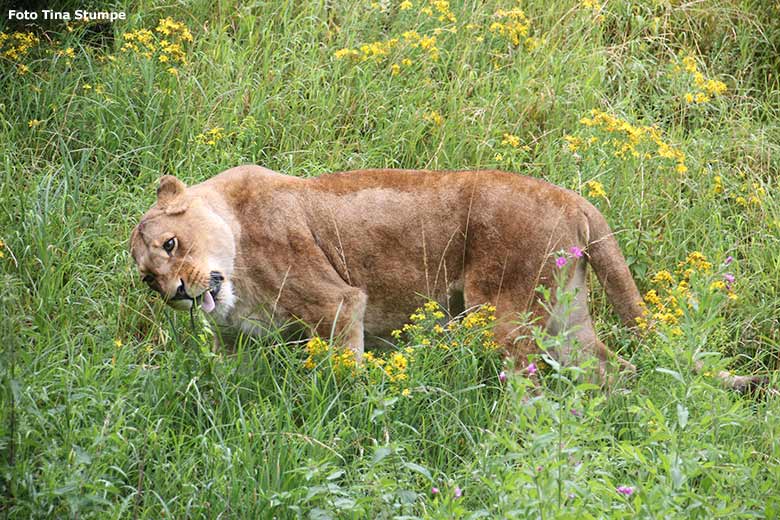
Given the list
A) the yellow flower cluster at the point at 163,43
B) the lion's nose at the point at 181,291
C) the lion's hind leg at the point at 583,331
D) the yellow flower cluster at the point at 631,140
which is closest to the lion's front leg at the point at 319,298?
the lion's nose at the point at 181,291

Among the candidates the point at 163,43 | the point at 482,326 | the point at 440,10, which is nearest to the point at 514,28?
the point at 440,10

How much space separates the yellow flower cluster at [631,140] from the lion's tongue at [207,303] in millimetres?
2567

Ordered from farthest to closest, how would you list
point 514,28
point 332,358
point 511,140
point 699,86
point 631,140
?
point 514,28, point 699,86, point 511,140, point 631,140, point 332,358

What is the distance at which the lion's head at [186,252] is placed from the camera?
5738 mm

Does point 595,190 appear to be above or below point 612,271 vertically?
above

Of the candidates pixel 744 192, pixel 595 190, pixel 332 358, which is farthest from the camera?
pixel 744 192

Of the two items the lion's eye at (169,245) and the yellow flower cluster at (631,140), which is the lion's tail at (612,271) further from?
the lion's eye at (169,245)

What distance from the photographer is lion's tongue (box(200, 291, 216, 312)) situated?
5.75 meters

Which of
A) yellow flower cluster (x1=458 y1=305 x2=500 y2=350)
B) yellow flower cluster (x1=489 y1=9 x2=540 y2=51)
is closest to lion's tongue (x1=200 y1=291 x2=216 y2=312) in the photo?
yellow flower cluster (x1=458 y1=305 x2=500 y2=350)

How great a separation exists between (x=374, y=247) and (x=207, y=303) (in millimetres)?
943

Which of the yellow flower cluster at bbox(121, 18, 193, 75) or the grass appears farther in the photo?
the yellow flower cluster at bbox(121, 18, 193, 75)

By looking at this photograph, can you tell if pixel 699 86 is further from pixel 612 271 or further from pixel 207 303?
pixel 207 303

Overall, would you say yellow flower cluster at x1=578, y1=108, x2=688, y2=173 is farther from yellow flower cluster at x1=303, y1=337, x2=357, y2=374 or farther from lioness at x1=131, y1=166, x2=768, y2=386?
yellow flower cluster at x1=303, y1=337, x2=357, y2=374

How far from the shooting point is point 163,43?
7426mm
